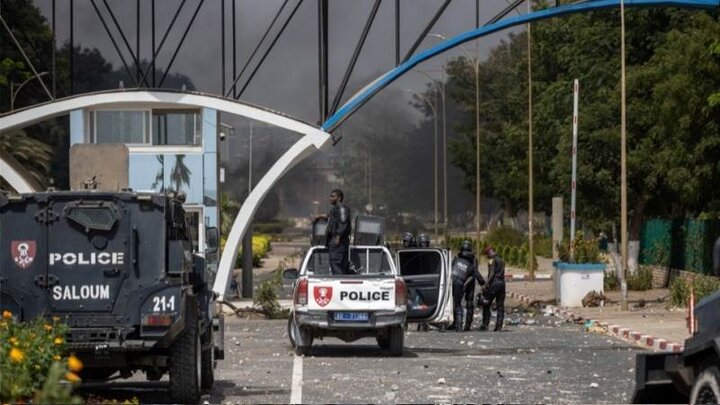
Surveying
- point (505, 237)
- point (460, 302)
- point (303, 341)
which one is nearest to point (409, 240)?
point (460, 302)

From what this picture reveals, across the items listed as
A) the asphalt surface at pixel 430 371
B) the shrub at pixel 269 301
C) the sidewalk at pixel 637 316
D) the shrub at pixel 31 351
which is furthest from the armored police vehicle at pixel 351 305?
the shrub at pixel 269 301

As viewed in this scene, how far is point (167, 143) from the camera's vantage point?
41.5 m

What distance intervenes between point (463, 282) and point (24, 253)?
15.6 metres

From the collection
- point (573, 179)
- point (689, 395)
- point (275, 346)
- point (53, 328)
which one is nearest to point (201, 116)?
point (573, 179)

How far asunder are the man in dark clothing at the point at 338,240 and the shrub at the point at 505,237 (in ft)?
200

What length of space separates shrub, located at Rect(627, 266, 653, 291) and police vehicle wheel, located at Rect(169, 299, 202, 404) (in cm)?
3144

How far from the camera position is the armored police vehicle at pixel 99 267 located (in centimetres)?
1662

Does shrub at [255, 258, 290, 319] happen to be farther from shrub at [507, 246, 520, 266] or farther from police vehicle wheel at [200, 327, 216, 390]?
shrub at [507, 246, 520, 266]

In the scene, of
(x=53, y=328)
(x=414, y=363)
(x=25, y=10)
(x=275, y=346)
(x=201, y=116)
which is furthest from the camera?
(x=25, y=10)

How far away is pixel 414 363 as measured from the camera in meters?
22.8

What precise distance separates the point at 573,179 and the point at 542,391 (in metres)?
25.7

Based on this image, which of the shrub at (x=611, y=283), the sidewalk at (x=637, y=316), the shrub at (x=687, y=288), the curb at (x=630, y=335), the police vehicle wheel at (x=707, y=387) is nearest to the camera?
the police vehicle wheel at (x=707, y=387)

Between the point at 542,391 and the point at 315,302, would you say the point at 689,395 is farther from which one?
the point at 315,302

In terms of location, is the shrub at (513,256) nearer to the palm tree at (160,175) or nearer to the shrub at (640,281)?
the shrub at (640,281)
